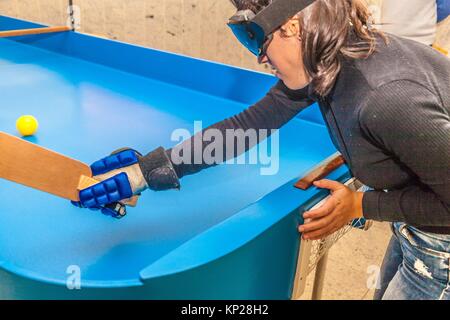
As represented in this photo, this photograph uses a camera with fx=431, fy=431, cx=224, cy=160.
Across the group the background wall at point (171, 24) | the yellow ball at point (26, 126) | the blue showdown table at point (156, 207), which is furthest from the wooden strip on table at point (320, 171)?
the background wall at point (171, 24)

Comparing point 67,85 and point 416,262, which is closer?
point 416,262

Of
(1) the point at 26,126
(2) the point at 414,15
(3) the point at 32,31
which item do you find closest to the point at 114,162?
(1) the point at 26,126

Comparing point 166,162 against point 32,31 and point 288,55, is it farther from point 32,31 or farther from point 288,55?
point 32,31

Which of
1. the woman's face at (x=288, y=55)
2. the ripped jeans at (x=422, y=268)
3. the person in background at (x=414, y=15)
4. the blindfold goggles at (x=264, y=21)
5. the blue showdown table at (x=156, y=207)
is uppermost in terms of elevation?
the person in background at (x=414, y=15)

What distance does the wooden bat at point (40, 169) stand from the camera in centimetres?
69

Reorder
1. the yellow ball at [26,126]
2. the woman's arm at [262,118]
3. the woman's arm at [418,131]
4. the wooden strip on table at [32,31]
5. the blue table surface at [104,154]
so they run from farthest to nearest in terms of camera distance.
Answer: the wooden strip on table at [32,31] → the yellow ball at [26,126] → the woman's arm at [262,118] → the blue table surface at [104,154] → the woman's arm at [418,131]

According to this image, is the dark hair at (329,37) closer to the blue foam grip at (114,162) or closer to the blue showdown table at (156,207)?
the blue showdown table at (156,207)

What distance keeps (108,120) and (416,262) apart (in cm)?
97

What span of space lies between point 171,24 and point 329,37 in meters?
2.44

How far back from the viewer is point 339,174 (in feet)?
2.85

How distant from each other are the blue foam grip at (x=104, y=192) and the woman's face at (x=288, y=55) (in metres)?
0.35

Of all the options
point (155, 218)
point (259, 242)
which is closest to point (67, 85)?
point (155, 218)

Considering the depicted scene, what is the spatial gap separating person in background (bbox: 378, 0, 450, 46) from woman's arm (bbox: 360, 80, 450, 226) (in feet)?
3.47

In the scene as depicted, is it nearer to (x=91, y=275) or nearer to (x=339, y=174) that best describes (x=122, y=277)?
(x=91, y=275)
